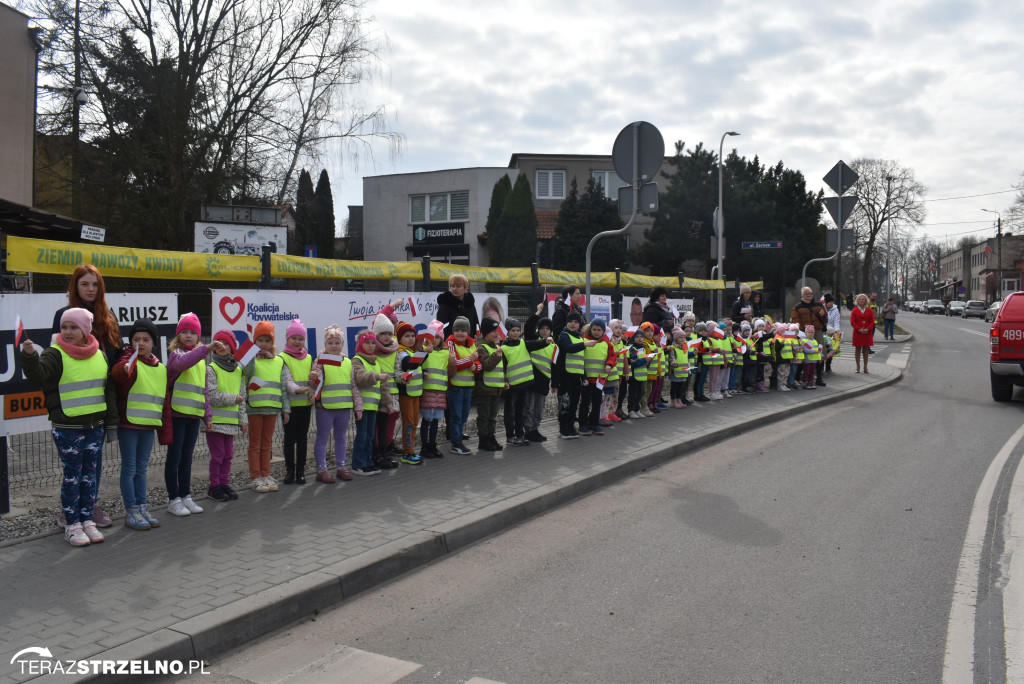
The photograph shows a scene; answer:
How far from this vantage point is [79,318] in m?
5.29

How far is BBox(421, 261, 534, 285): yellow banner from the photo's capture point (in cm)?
1084

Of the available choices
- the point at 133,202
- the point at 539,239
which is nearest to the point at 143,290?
the point at 133,202

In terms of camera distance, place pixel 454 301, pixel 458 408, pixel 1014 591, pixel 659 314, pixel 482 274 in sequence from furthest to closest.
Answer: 1. pixel 659 314
2. pixel 482 274
3. pixel 454 301
4. pixel 458 408
5. pixel 1014 591

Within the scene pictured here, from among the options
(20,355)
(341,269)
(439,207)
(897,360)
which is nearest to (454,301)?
(341,269)

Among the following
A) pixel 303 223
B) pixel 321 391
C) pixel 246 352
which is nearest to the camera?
pixel 321 391

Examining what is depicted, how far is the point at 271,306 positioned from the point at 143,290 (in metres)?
1.27

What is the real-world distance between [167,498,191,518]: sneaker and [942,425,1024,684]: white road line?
17.3 ft

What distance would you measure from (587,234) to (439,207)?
33.0ft

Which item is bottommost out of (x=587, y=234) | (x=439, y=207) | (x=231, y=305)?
(x=231, y=305)

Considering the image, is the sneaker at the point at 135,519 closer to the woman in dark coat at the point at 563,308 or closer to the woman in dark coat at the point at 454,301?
the woman in dark coat at the point at 454,301

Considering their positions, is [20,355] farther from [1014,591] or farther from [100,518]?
[1014,591]

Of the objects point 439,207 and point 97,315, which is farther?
point 439,207

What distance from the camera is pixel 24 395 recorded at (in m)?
5.91

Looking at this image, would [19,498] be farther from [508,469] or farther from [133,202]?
[133,202]
